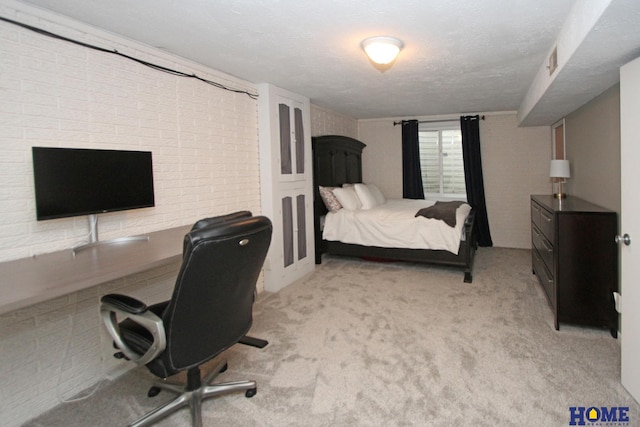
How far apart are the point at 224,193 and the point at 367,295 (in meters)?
1.73

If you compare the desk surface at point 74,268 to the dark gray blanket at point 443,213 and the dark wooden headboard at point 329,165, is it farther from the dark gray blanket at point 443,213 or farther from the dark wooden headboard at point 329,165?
the dark gray blanket at point 443,213

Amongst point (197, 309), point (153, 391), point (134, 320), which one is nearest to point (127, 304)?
point (134, 320)

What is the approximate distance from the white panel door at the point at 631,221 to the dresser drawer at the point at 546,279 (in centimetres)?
86

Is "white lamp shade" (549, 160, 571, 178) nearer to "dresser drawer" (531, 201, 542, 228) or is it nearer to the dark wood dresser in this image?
"dresser drawer" (531, 201, 542, 228)

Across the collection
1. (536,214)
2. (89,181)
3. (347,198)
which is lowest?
(536,214)

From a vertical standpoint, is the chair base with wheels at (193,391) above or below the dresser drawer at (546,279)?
below

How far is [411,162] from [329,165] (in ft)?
6.12

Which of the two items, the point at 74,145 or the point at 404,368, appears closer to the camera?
the point at 74,145

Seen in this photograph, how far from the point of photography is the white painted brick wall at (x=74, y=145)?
1906mm

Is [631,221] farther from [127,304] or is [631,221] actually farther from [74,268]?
[74,268]

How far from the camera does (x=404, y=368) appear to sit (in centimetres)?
239

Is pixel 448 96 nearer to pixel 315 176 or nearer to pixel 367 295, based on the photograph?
pixel 315 176

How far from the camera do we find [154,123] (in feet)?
8.77

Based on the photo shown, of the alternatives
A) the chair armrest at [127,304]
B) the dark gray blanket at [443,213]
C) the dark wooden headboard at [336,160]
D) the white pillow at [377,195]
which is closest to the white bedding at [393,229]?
the dark gray blanket at [443,213]
